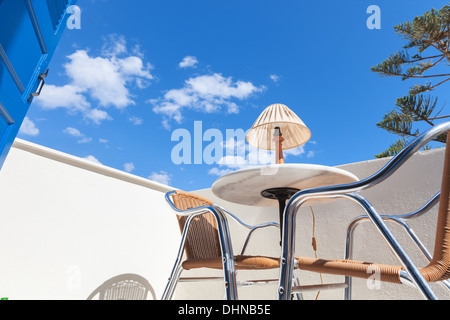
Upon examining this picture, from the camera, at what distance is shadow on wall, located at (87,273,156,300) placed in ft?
6.03

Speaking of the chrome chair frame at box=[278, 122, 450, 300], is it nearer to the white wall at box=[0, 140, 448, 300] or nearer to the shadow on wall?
the white wall at box=[0, 140, 448, 300]

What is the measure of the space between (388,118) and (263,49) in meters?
6.68

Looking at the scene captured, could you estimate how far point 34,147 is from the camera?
1.63 meters

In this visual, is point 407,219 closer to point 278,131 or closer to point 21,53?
point 278,131

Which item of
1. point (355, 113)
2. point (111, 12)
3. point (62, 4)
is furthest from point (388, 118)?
point (355, 113)

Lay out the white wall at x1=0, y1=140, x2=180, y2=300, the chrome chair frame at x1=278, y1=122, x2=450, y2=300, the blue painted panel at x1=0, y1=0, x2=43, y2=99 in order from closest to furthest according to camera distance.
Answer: the chrome chair frame at x1=278, y1=122, x2=450, y2=300
the blue painted panel at x1=0, y1=0, x2=43, y2=99
the white wall at x1=0, y1=140, x2=180, y2=300

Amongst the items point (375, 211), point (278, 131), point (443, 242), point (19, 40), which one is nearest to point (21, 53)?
point (19, 40)

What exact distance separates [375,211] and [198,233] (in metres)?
0.89

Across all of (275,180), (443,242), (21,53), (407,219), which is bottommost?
(443,242)

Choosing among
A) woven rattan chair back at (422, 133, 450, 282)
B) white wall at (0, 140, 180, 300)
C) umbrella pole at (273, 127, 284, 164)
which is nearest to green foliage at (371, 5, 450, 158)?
umbrella pole at (273, 127, 284, 164)

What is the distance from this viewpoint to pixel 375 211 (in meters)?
0.67

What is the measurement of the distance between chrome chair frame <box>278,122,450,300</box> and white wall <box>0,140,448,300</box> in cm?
115

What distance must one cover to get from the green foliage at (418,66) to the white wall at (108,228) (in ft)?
15.3
